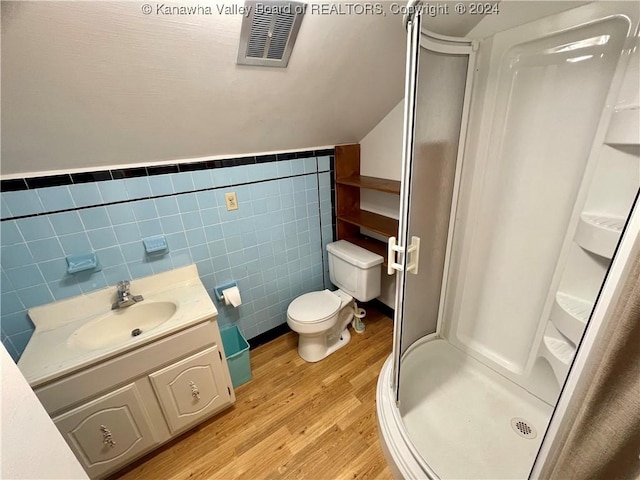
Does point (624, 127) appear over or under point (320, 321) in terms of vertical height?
over

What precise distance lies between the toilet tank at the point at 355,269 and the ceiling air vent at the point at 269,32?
4.12ft

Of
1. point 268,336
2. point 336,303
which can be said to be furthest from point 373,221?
point 268,336

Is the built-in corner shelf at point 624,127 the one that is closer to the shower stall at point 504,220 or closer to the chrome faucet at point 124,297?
the shower stall at point 504,220

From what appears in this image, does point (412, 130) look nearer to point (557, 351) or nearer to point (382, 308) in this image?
point (557, 351)

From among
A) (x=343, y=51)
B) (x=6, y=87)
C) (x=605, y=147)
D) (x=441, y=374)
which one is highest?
(x=343, y=51)

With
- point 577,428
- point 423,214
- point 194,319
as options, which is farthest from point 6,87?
point 577,428

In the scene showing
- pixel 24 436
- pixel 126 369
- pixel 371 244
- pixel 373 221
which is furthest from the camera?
pixel 371 244

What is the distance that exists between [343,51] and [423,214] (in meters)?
0.85

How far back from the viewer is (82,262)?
135 centimetres

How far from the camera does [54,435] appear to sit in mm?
615

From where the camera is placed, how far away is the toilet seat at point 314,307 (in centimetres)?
181

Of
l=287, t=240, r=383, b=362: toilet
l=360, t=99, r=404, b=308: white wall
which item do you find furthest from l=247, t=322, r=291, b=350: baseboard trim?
l=360, t=99, r=404, b=308: white wall

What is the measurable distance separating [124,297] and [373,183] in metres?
1.62

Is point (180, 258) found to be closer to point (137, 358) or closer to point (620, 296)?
point (137, 358)
